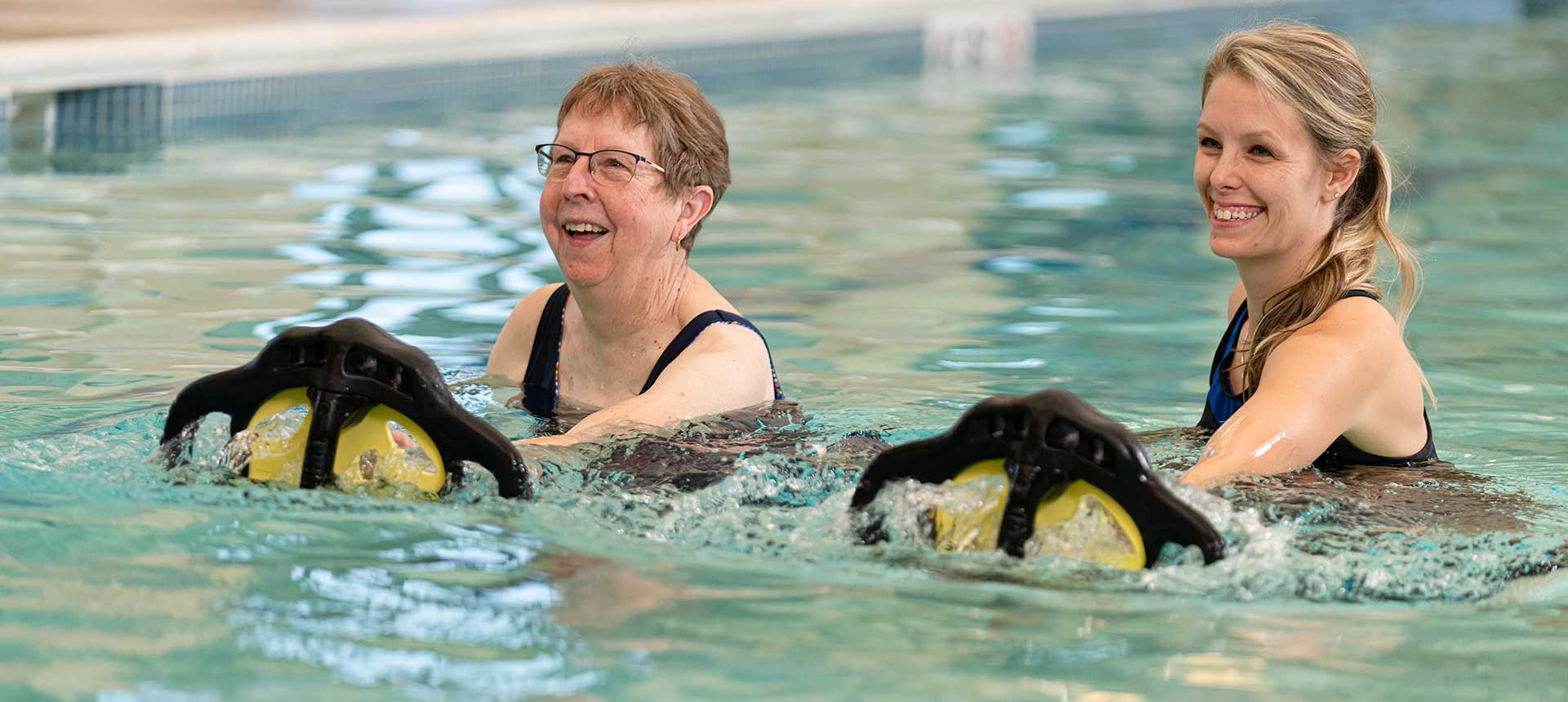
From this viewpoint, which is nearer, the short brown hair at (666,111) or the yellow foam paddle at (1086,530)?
the yellow foam paddle at (1086,530)

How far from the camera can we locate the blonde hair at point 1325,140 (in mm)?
3223

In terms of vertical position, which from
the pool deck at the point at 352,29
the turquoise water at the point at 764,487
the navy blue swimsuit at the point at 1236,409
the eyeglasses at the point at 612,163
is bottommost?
the turquoise water at the point at 764,487

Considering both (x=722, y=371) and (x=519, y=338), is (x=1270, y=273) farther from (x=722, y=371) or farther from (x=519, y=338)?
(x=519, y=338)

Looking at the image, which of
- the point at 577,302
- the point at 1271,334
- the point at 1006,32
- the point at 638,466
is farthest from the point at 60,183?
the point at 1006,32

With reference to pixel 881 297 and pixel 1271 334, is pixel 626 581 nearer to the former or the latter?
pixel 1271 334

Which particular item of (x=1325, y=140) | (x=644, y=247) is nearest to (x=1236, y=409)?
(x=1325, y=140)

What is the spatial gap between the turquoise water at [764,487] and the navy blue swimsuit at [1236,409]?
0.21ft

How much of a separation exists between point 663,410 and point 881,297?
2.56m

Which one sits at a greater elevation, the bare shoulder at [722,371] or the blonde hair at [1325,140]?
the blonde hair at [1325,140]

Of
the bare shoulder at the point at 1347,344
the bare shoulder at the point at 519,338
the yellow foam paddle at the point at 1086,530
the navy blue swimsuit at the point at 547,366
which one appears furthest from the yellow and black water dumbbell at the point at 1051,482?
the bare shoulder at the point at 519,338

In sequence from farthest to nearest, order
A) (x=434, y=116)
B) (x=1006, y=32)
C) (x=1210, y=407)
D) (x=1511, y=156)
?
(x=1006, y=32), (x=434, y=116), (x=1511, y=156), (x=1210, y=407)

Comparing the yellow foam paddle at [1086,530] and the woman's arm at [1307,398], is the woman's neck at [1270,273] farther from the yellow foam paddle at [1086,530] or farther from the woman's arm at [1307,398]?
the yellow foam paddle at [1086,530]

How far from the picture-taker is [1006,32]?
14.2m

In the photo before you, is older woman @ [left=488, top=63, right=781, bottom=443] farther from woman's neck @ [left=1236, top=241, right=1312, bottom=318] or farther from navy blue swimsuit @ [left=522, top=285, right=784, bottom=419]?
woman's neck @ [left=1236, top=241, right=1312, bottom=318]
